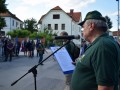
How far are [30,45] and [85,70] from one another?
2925cm

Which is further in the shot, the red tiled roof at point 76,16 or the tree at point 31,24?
the red tiled roof at point 76,16

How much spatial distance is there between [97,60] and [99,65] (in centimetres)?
6

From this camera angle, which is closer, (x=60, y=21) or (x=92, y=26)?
(x=92, y=26)

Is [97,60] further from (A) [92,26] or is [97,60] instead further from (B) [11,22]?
(B) [11,22]

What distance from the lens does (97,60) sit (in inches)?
131

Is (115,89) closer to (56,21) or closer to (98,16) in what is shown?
(98,16)

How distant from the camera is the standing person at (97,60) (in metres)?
3.28

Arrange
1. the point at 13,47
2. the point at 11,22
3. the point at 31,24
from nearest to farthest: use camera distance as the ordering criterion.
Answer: the point at 13,47 → the point at 11,22 → the point at 31,24

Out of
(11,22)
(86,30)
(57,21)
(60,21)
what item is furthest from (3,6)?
(57,21)

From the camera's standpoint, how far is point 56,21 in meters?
91.5

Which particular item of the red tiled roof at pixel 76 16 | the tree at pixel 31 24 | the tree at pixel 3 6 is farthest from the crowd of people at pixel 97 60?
the red tiled roof at pixel 76 16

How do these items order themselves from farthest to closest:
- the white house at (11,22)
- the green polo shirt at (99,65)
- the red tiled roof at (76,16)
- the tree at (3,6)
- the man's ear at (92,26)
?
the red tiled roof at (76,16), the white house at (11,22), the tree at (3,6), the man's ear at (92,26), the green polo shirt at (99,65)

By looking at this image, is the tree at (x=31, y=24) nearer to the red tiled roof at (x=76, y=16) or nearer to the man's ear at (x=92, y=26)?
the red tiled roof at (x=76, y=16)

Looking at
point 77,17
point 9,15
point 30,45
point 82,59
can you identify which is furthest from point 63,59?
point 77,17
